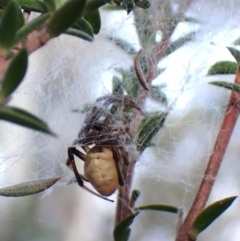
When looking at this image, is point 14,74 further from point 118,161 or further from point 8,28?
point 118,161

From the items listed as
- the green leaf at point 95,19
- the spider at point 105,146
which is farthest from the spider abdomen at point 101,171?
the green leaf at point 95,19

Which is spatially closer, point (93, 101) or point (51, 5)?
point (51, 5)

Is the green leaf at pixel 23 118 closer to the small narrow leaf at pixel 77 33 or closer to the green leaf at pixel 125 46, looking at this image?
the small narrow leaf at pixel 77 33

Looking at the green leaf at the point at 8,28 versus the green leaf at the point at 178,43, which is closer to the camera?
the green leaf at the point at 8,28

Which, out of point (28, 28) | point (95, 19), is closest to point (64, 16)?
point (28, 28)

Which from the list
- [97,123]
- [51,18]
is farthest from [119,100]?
[51,18]

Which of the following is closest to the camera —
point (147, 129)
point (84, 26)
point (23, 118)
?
point (23, 118)

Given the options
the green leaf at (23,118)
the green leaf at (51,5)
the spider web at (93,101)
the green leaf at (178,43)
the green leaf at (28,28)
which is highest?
the green leaf at (51,5)
